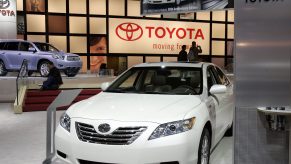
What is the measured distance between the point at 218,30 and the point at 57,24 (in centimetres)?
1085

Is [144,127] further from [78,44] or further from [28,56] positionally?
[78,44]

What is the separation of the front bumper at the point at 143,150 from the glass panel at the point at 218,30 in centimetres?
2158

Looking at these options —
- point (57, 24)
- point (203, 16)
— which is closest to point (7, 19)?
point (57, 24)

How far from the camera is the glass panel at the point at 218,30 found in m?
25.0

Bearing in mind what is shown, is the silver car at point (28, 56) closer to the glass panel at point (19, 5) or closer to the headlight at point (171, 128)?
the glass panel at point (19, 5)

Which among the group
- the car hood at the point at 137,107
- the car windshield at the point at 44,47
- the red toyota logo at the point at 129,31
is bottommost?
the car hood at the point at 137,107

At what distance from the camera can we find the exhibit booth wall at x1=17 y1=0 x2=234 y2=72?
64.3 feet

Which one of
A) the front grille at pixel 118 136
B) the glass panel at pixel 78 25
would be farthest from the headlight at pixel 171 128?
the glass panel at pixel 78 25

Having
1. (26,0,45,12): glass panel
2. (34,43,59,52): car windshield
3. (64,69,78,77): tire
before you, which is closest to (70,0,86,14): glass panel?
(26,0,45,12): glass panel

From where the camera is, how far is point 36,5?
64.3 ft

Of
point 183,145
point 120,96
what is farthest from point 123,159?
point 120,96

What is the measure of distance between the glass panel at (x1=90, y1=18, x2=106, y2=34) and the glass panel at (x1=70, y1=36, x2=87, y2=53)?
744 mm

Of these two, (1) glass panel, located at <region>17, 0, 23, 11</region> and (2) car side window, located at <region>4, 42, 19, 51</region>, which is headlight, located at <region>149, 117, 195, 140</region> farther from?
(1) glass panel, located at <region>17, 0, 23, 11</region>

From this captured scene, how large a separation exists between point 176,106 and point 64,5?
17.0m
